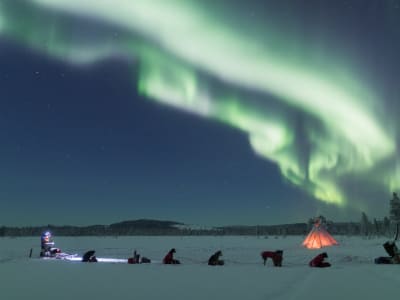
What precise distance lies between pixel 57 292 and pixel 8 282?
416 cm

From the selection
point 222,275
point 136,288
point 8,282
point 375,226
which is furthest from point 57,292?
point 375,226

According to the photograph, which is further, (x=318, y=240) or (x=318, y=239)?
(x=318, y=239)

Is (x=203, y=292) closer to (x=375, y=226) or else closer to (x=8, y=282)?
(x=8, y=282)

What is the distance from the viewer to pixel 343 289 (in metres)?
14.7

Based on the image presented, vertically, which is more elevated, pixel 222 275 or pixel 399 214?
pixel 399 214

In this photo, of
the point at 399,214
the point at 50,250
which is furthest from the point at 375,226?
the point at 50,250

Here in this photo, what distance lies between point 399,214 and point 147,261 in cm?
6574

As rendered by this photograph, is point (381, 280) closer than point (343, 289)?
No

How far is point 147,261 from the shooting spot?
2941 cm

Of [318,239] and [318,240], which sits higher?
[318,239]

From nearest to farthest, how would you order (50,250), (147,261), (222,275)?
(222,275) < (147,261) < (50,250)

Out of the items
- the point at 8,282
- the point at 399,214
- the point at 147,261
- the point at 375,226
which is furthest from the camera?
the point at 375,226

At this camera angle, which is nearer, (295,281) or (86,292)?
(86,292)

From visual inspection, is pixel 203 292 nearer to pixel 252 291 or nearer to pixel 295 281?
pixel 252 291
